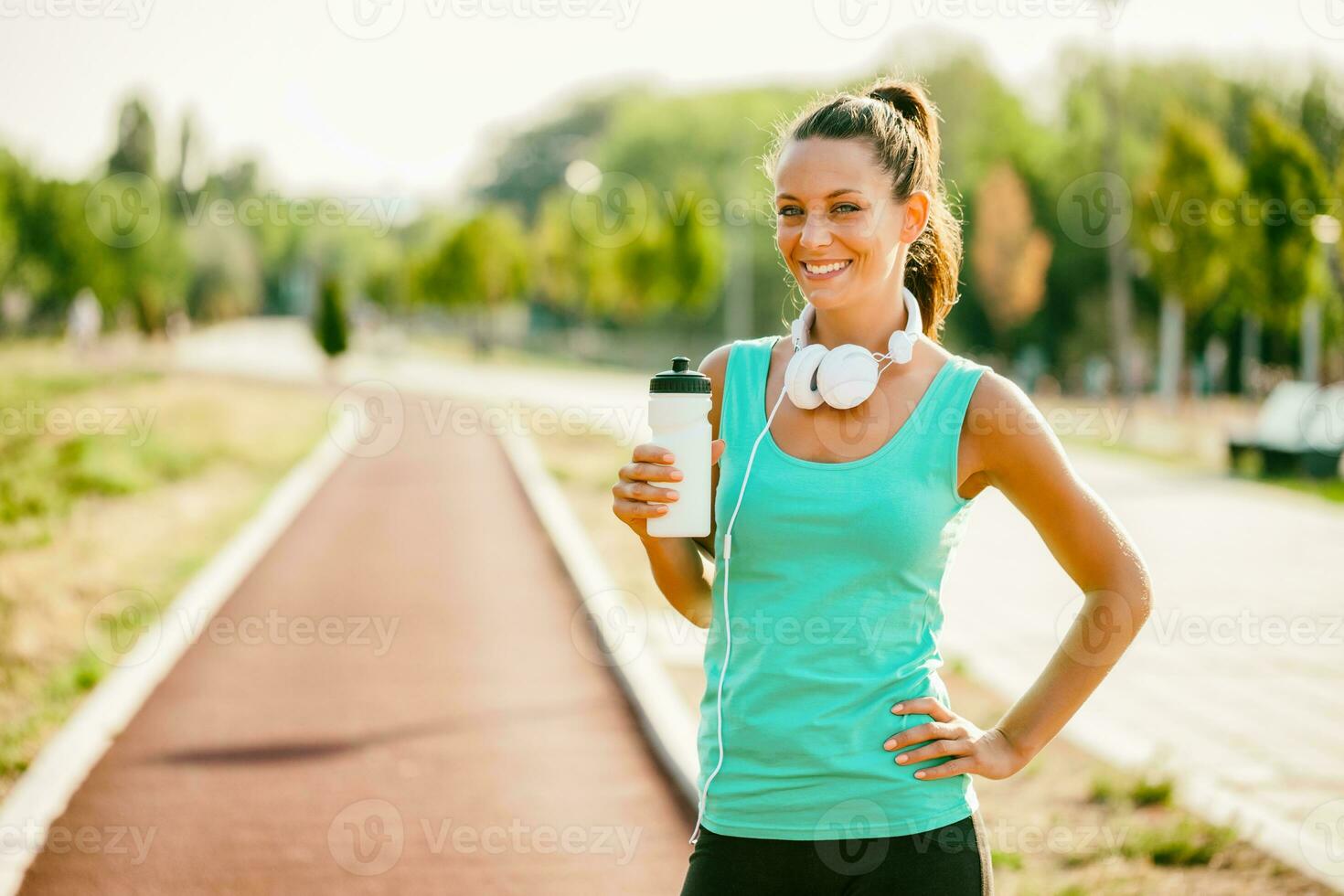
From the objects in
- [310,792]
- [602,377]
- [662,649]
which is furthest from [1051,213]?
[310,792]

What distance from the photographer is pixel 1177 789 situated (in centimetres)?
527

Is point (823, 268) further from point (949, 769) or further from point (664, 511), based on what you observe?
point (949, 769)

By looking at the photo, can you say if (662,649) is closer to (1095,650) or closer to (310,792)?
(310,792)

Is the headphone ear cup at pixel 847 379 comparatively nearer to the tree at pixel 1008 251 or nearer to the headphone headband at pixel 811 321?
the headphone headband at pixel 811 321

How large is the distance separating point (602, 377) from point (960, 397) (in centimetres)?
4410

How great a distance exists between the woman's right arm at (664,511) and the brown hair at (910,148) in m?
0.42

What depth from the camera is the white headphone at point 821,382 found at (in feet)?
7.07

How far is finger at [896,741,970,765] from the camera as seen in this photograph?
2102 mm
